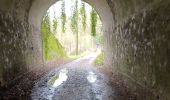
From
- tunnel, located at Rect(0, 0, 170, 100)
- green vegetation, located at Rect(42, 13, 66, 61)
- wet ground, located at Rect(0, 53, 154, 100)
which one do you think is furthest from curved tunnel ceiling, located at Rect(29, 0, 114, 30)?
wet ground, located at Rect(0, 53, 154, 100)

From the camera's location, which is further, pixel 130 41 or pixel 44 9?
pixel 44 9

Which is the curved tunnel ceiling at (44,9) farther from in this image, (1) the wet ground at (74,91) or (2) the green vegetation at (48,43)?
(1) the wet ground at (74,91)

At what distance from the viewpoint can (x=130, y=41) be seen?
329 inches

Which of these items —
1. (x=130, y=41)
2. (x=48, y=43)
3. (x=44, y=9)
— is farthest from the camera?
(x=48, y=43)

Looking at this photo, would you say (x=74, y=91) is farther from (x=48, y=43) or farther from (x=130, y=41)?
(x=48, y=43)

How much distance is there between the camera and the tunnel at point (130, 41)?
5215 mm

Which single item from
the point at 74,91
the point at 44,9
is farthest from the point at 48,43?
the point at 74,91

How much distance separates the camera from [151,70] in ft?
19.5

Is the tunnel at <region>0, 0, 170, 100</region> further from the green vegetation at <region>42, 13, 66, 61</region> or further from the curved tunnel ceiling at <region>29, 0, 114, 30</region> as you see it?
the green vegetation at <region>42, 13, 66, 61</region>

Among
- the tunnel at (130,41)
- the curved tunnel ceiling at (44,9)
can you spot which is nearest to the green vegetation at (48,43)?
the curved tunnel ceiling at (44,9)

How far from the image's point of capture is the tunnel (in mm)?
5215

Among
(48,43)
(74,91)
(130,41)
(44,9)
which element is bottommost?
(74,91)

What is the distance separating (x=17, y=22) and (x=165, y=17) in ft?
22.3

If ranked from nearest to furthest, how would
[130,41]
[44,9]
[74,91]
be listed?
[74,91] < [130,41] < [44,9]
